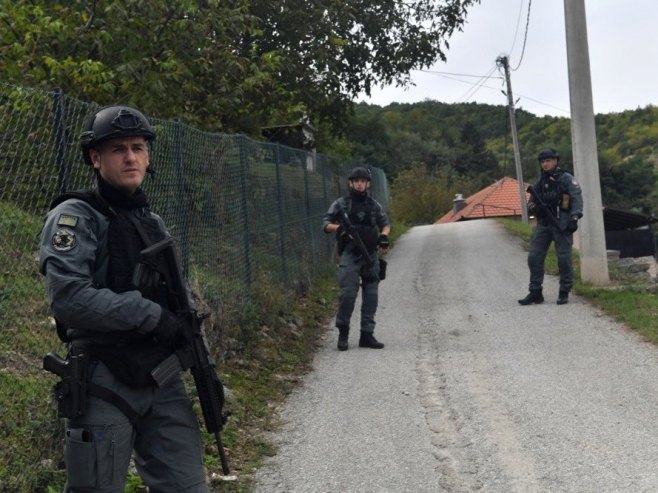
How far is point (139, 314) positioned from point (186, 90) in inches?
339

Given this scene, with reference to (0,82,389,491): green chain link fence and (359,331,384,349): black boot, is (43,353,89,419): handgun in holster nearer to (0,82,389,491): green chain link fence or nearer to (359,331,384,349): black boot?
(0,82,389,491): green chain link fence

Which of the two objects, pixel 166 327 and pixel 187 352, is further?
pixel 187 352

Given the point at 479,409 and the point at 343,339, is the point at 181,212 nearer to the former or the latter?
the point at 343,339

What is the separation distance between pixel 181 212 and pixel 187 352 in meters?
3.98

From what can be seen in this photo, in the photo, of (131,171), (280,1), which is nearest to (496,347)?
(131,171)

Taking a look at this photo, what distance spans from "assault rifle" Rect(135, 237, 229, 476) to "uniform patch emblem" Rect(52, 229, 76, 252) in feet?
0.82

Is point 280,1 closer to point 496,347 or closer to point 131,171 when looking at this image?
point 496,347

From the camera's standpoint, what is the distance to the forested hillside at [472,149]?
65.0 m

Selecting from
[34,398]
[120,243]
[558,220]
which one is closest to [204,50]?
[558,220]

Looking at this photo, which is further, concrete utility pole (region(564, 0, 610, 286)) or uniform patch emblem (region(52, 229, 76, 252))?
concrete utility pole (region(564, 0, 610, 286))

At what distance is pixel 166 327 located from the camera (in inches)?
121

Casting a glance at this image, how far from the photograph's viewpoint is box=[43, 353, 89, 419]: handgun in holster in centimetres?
300

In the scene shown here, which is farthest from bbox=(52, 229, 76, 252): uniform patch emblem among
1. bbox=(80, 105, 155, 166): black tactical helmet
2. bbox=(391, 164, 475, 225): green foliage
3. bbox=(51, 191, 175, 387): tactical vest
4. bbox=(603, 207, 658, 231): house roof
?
bbox=(391, 164, 475, 225): green foliage

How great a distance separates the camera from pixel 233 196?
352 inches
